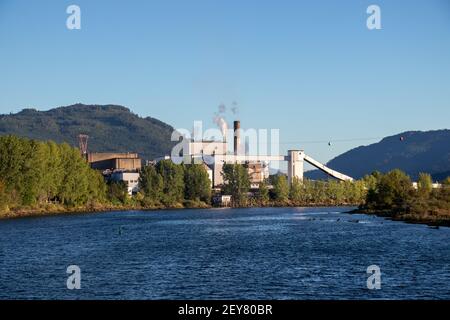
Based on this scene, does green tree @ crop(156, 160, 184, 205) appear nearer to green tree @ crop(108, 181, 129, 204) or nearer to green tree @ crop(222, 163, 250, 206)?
green tree @ crop(108, 181, 129, 204)

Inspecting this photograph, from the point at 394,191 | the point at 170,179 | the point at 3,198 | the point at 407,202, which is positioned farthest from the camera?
the point at 170,179

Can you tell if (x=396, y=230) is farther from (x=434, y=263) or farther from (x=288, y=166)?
(x=288, y=166)

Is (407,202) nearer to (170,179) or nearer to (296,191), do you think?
(170,179)

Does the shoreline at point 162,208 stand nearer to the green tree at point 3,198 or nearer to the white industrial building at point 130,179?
the green tree at point 3,198

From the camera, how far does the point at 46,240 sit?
60.6 m

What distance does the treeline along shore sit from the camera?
99812 mm

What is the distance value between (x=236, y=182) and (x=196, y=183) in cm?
1124

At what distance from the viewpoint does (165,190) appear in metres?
154

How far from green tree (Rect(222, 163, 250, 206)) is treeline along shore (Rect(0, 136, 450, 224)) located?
91mm

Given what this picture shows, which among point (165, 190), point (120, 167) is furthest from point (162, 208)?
point (120, 167)

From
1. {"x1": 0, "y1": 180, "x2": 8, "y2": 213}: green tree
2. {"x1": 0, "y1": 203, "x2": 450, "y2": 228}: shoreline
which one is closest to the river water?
{"x1": 0, "y1": 203, "x2": 450, "y2": 228}: shoreline

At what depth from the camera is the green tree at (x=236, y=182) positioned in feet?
530
